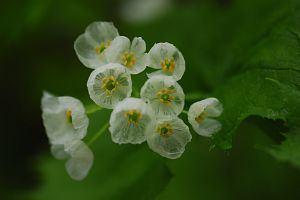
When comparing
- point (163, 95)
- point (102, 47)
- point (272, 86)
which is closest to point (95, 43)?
point (102, 47)

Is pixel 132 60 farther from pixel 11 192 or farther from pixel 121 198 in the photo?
pixel 11 192

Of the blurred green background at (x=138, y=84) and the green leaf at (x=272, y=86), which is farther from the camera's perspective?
the blurred green background at (x=138, y=84)

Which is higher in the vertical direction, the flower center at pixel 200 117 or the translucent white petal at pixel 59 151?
the flower center at pixel 200 117

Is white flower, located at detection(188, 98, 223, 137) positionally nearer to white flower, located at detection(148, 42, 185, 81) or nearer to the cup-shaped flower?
white flower, located at detection(148, 42, 185, 81)

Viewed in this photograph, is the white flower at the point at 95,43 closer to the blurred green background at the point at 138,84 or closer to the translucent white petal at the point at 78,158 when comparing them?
the blurred green background at the point at 138,84

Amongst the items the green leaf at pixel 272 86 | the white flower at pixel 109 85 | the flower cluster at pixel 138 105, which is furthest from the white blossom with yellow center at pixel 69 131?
the green leaf at pixel 272 86

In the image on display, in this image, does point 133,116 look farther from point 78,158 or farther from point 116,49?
point 78,158

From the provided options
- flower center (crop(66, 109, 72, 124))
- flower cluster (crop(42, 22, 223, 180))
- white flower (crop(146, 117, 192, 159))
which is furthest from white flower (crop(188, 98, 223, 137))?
flower center (crop(66, 109, 72, 124))
